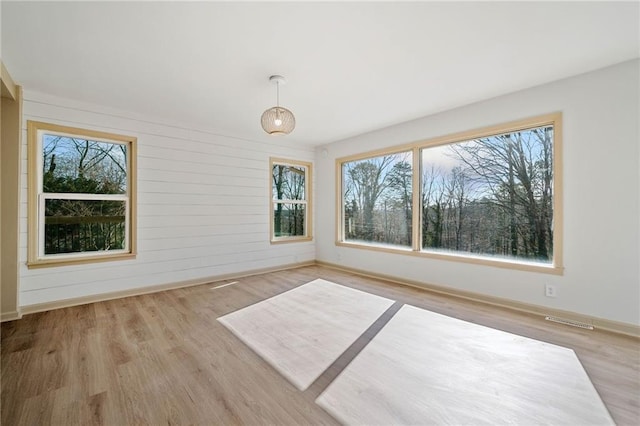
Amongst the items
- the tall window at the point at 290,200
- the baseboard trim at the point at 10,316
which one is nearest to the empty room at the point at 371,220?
the baseboard trim at the point at 10,316

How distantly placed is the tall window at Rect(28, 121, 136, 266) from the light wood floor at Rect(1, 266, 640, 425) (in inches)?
30.5

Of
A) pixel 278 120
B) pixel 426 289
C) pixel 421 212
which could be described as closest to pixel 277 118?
pixel 278 120

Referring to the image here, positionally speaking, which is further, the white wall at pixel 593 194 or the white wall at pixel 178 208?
the white wall at pixel 178 208

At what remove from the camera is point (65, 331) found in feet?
8.76

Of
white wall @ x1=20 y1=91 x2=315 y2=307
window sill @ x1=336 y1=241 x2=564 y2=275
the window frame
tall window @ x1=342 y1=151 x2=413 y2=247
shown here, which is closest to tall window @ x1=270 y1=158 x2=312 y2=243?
white wall @ x1=20 y1=91 x2=315 y2=307

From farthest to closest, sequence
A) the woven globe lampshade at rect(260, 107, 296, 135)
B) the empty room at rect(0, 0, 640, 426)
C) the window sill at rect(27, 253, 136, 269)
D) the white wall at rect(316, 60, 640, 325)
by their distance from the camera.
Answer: the window sill at rect(27, 253, 136, 269) → the woven globe lampshade at rect(260, 107, 296, 135) → the white wall at rect(316, 60, 640, 325) → the empty room at rect(0, 0, 640, 426)

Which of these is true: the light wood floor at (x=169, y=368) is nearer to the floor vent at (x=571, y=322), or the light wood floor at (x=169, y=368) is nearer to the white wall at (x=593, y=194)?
the floor vent at (x=571, y=322)

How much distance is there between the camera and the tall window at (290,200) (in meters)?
5.41

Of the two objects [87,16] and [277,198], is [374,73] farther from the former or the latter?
[277,198]

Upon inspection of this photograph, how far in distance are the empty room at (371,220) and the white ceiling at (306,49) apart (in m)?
0.02

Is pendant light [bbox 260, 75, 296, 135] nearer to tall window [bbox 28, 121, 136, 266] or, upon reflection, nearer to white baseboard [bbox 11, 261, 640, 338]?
tall window [bbox 28, 121, 136, 266]

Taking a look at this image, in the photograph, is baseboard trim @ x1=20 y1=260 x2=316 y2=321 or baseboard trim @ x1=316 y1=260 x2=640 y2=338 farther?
baseboard trim @ x1=20 y1=260 x2=316 y2=321

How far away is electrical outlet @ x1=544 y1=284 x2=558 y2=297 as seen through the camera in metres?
2.97

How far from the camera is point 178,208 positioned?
165 inches
